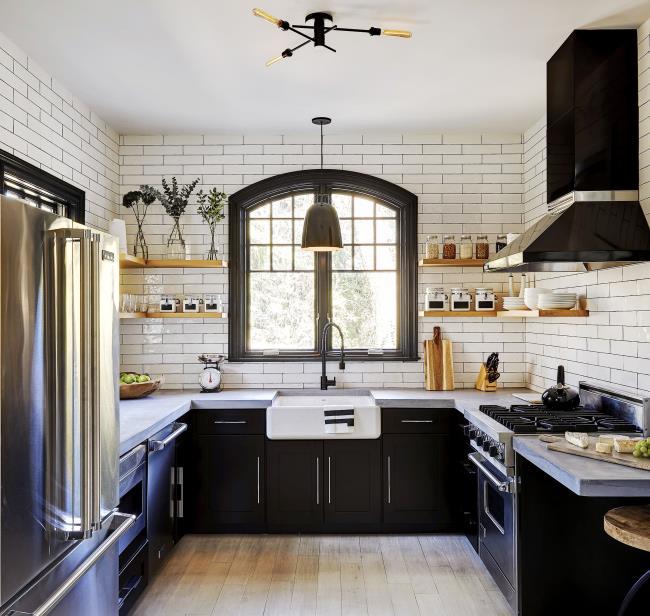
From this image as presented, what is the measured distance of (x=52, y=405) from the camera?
6.01 ft

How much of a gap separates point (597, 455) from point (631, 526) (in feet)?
1.09

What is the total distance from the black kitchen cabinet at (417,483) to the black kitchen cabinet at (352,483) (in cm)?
8

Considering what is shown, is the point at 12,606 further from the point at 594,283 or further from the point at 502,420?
the point at 594,283

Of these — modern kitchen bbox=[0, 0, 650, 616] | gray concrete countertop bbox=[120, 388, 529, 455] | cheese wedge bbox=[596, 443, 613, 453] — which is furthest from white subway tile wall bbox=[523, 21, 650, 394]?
cheese wedge bbox=[596, 443, 613, 453]

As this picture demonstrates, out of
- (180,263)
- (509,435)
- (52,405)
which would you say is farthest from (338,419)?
(52,405)

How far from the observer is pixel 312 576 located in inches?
144

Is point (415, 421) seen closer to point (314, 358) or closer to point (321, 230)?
point (314, 358)

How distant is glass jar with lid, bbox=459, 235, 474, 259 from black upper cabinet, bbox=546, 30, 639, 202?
1530 mm

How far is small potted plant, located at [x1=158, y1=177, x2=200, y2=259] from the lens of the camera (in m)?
4.78

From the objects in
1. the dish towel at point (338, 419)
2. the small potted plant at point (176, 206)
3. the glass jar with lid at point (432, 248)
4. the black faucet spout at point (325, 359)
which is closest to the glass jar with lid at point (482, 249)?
the glass jar with lid at point (432, 248)

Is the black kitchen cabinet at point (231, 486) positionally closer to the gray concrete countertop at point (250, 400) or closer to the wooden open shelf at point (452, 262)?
the gray concrete countertop at point (250, 400)

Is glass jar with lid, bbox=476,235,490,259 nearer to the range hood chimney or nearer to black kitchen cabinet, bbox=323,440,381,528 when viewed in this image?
the range hood chimney

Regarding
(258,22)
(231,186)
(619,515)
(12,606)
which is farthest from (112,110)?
(619,515)

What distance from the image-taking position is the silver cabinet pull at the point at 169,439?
3408 mm
